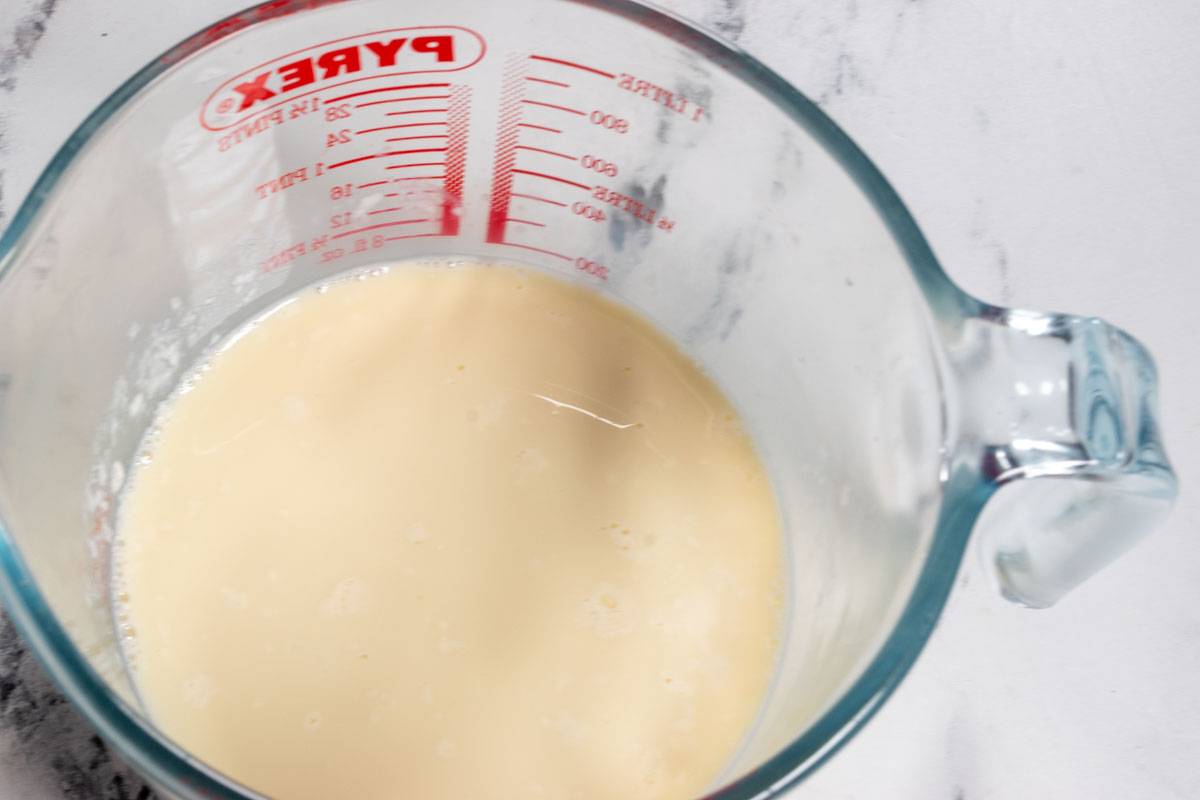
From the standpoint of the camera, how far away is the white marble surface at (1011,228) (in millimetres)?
944

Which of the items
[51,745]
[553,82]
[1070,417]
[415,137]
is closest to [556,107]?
[553,82]

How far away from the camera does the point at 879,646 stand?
2.27 feet

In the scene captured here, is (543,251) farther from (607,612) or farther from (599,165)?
(607,612)

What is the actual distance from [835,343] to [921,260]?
0.18 m

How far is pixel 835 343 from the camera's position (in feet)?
2.99

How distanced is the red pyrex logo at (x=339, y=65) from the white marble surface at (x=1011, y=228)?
0.77 ft

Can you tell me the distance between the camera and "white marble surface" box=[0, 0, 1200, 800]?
94 centimetres

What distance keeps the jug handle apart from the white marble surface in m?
0.28

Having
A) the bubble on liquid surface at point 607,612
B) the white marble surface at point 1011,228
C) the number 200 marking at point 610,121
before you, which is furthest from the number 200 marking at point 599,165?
the bubble on liquid surface at point 607,612

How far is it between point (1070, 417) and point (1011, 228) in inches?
19.2

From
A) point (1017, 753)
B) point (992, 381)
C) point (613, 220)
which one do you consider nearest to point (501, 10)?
point (613, 220)

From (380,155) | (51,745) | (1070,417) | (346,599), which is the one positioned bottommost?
(51,745)

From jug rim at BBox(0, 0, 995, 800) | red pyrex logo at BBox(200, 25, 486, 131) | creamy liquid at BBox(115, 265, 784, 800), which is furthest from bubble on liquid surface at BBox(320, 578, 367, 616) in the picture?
red pyrex logo at BBox(200, 25, 486, 131)

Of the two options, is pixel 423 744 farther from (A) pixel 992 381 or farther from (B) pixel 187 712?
(A) pixel 992 381
